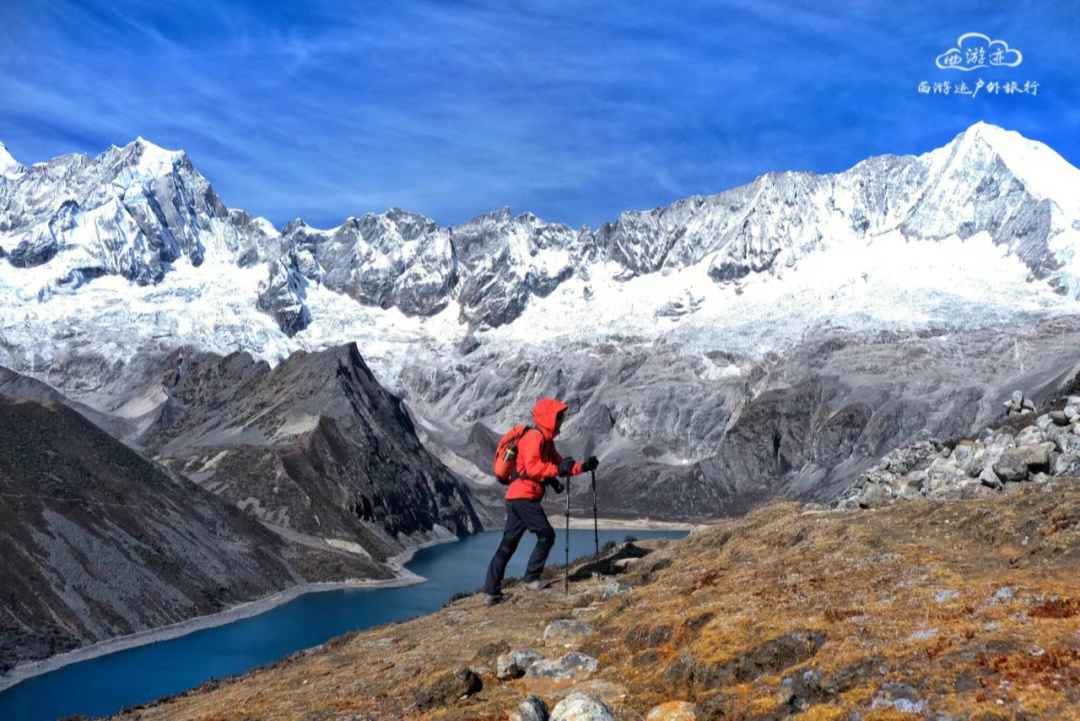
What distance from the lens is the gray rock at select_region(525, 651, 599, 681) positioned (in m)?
14.6

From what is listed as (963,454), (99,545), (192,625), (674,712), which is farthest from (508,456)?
(99,545)

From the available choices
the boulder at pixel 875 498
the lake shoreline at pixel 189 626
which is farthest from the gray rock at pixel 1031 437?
the lake shoreline at pixel 189 626

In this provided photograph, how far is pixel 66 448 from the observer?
7656 centimetres

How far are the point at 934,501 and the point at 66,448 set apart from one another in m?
75.8

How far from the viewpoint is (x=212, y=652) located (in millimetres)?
62906

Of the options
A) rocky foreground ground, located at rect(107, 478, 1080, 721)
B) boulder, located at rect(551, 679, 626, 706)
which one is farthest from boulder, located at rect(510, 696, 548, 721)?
boulder, located at rect(551, 679, 626, 706)

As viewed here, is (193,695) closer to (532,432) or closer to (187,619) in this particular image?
(532,432)

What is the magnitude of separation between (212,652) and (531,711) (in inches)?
2275

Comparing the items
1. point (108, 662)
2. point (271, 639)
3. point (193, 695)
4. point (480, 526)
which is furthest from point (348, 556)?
point (193, 695)

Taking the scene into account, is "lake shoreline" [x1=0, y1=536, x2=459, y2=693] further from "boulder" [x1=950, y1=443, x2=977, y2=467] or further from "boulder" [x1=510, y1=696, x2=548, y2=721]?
"boulder" [x1=950, y1=443, x2=977, y2=467]

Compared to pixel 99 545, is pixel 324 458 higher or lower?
higher

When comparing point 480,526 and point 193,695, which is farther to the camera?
point 480,526

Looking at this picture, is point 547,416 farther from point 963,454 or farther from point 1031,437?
point 963,454

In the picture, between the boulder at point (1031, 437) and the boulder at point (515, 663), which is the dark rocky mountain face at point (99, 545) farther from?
the boulder at point (1031, 437)
